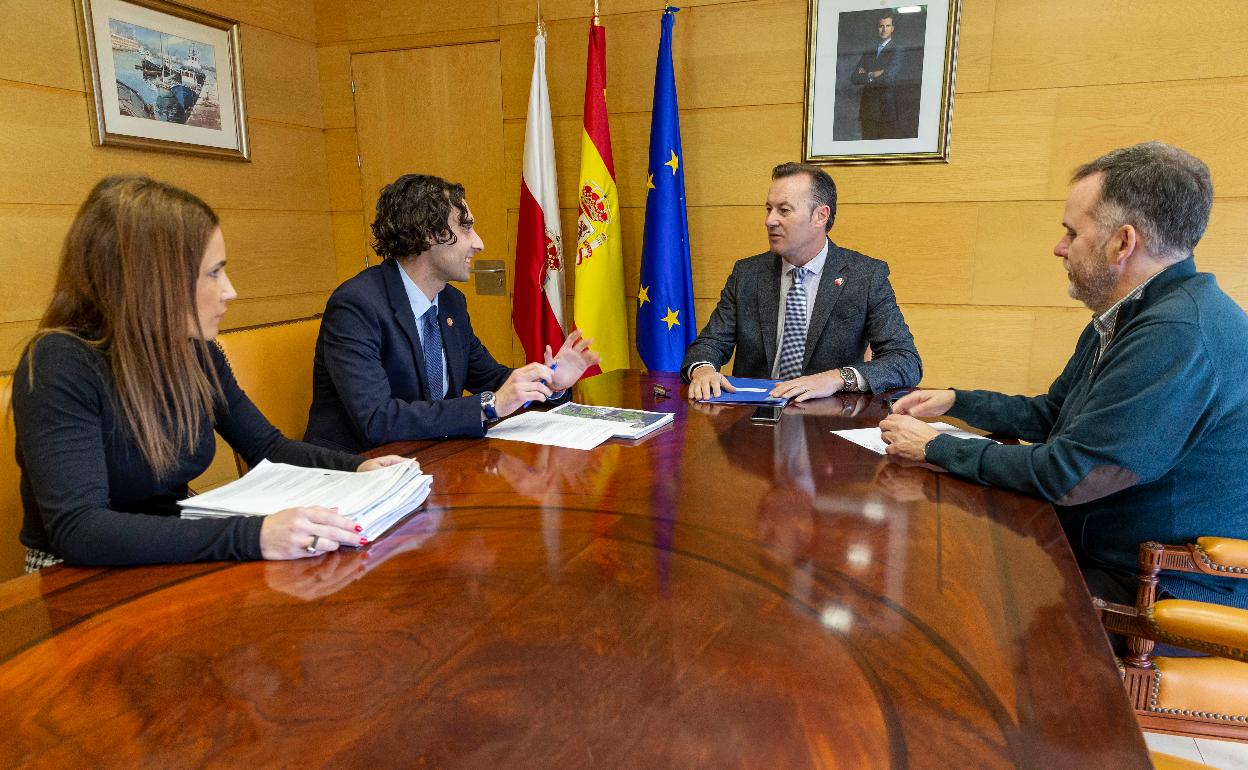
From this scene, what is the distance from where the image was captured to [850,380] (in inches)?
88.3

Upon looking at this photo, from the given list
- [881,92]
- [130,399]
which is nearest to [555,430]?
[130,399]

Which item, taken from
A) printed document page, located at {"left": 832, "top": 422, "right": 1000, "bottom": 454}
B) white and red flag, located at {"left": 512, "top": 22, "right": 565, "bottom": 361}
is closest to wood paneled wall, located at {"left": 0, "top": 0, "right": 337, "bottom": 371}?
white and red flag, located at {"left": 512, "top": 22, "right": 565, "bottom": 361}

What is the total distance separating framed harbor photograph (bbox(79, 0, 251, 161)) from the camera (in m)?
2.88

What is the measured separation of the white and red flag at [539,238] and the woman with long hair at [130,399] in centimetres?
215

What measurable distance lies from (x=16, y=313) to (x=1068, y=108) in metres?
3.93

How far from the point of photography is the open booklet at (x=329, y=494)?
3.96 ft

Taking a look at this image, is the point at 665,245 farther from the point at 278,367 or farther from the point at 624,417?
the point at 278,367

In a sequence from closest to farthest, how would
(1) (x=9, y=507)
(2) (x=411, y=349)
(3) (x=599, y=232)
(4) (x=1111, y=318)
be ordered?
(1) (x=9, y=507)
(4) (x=1111, y=318)
(2) (x=411, y=349)
(3) (x=599, y=232)

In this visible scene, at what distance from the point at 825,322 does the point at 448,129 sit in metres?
2.25

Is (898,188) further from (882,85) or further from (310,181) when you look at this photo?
(310,181)

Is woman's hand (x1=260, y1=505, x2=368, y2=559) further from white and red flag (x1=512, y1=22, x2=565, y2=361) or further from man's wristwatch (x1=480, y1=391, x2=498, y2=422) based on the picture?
white and red flag (x1=512, y1=22, x2=565, y2=361)

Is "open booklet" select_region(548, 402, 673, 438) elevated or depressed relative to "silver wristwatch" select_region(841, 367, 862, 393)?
depressed

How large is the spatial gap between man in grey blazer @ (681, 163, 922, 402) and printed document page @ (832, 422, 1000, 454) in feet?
1.98

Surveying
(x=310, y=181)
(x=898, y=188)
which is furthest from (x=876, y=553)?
(x=310, y=181)
